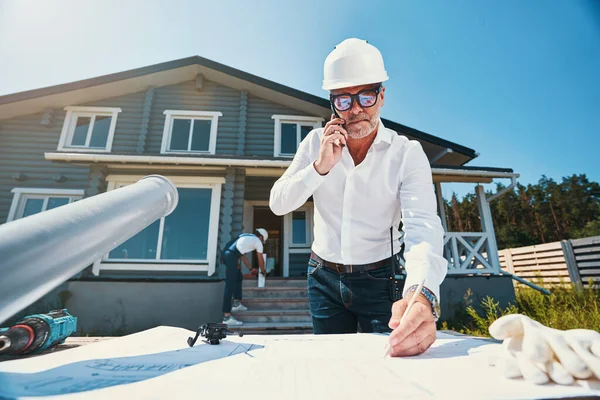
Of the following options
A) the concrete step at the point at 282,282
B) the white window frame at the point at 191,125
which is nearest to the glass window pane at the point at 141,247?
the concrete step at the point at 282,282

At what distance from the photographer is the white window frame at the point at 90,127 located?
8758 millimetres

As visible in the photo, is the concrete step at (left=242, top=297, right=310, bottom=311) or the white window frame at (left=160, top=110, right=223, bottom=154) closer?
the concrete step at (left=242, top=297, right=310, bottom=311)

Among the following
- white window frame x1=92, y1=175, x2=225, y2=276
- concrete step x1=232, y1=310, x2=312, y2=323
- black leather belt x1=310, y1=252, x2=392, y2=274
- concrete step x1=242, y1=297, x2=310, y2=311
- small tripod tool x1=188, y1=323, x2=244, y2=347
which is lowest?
concrete step x1=232, y1=310, x2=312, y2=323

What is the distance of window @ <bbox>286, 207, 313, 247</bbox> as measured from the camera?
9047 millimetres

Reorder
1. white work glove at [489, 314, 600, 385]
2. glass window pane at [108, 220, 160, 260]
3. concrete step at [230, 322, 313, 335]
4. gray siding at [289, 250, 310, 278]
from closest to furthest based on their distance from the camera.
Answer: white work glove at [489, 314, 600, 385], concrete step at [230, 322, 313, 335], glass window pane at [108, 220, 160, 260], gray siding at [289, 250, 310, 278]

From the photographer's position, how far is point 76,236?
2.37ft

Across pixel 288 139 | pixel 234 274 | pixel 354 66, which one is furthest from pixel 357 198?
pixel 288 139

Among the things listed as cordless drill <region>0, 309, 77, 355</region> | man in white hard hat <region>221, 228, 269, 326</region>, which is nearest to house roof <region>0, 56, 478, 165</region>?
man in white hard hat <region>221, 228, 269, 326</region>

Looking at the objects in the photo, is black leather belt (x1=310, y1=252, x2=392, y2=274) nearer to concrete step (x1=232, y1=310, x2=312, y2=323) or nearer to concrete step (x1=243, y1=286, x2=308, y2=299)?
concrete step (x1=232, y1=310, x2=312, y2=323)

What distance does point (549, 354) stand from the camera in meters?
0.61

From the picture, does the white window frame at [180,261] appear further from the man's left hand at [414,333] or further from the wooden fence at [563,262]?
the wooden fence at [563,262]

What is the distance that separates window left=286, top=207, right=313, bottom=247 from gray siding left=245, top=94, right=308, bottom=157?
2174 millimetres

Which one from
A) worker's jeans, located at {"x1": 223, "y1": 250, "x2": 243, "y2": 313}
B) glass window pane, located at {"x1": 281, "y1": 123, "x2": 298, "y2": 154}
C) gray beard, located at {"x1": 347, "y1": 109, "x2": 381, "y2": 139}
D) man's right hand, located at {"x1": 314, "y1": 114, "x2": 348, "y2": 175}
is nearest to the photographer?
man's right hand, located at {"x1": 314, "y1": 114, "x2": 348, "y2": 175}

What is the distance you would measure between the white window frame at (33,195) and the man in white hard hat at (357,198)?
9.49 m
